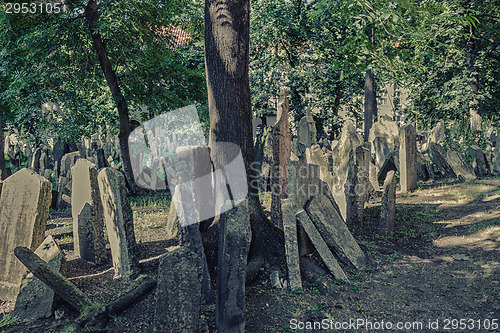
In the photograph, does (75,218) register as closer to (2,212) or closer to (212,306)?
(2,212)

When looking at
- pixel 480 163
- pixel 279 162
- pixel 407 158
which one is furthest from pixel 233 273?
pixel 480 163

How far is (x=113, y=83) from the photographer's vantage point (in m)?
Result: 10.8

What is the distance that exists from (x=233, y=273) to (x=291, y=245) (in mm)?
1355

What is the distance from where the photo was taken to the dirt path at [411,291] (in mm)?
3881

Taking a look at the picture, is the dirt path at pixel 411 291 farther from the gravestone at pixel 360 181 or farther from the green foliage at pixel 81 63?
the green foliage at pixel 81 63

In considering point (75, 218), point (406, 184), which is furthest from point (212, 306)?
point (406, 184)

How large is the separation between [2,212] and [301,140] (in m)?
9.66

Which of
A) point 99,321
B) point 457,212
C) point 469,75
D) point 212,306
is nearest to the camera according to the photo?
point 99,321

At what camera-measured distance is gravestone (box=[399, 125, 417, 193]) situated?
9.65m

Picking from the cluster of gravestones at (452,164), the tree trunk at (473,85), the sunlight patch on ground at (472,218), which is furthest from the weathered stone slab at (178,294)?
the tree trunk at (473,85)

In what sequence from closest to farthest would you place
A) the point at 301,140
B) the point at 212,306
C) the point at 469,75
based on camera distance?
the point at 212,306 → the point at 301,140 → the point at 469,75

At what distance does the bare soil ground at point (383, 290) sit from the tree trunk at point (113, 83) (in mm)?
4706

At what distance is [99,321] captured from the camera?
12.2ft

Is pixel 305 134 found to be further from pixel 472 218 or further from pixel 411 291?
pixel 411 291
